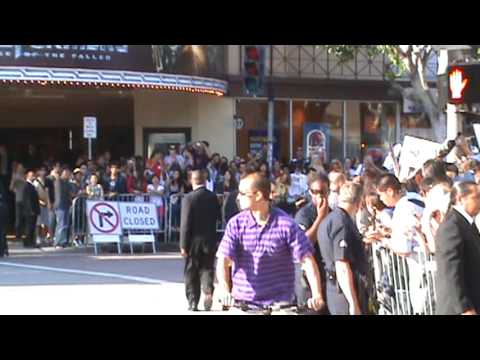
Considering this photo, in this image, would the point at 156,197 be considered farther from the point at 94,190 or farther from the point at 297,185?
the point at 297,185

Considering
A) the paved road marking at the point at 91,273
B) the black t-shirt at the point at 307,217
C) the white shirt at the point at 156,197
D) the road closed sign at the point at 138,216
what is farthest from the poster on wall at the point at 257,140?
the black t-shirt at the point at 307,217

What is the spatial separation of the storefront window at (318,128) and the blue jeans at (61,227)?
10.9 m

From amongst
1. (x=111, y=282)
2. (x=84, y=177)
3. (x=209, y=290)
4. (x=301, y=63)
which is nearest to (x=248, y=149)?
(x=301, y=63)

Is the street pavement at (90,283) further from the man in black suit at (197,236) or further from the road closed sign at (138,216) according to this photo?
the road closed sign at (138,216)

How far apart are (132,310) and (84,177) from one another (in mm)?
10791

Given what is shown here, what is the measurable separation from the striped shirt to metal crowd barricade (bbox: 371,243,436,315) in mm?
2137

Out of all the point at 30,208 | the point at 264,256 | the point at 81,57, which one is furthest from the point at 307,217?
the point at 81,57

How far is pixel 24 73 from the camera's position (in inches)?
930

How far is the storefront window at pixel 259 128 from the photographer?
30.0 m

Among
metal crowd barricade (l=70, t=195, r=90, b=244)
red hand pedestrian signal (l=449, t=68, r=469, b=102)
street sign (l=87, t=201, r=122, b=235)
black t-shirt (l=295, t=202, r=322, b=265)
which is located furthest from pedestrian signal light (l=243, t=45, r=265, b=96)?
black t-shirt (l=295, t=202, r=322, b=265)

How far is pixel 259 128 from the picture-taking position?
30312mm

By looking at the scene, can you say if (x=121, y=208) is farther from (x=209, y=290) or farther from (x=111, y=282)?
(x=209, y=290)

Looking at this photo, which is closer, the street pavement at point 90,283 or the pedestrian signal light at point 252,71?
the street pavement at point 90,283
